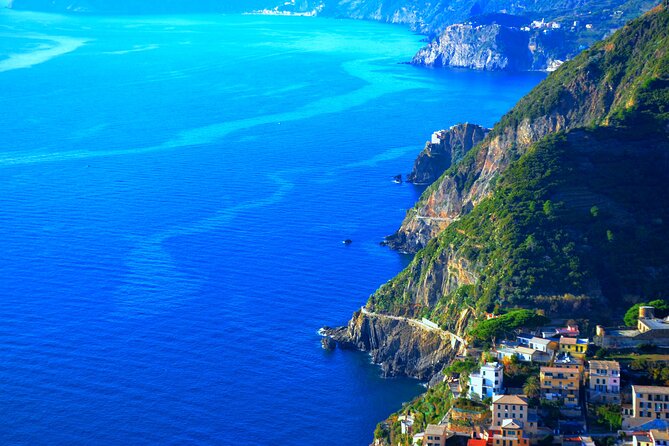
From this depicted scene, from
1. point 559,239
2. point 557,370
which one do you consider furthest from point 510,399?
point 559,239

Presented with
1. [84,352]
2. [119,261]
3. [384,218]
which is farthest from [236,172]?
[84,352]

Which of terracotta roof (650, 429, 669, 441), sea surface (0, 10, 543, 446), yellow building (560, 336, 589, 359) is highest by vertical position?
terracotta roof (650, 429, 669, 441)

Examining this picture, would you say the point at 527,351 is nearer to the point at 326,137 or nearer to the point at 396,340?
the point at 396,340

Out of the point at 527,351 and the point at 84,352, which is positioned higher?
the point at 527,351

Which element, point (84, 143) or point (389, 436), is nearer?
point (389, 436)

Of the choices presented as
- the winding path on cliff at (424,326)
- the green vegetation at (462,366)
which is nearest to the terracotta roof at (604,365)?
the green vegetation at (462,366)

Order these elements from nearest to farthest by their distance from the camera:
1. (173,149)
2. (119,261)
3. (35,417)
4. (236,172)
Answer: (35,417) < (119,261) < (236,172) < (173,149)

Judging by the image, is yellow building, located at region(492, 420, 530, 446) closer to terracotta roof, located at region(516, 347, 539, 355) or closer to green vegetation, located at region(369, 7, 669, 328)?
terracotta roof, located at region(516, 347, 539, 355)

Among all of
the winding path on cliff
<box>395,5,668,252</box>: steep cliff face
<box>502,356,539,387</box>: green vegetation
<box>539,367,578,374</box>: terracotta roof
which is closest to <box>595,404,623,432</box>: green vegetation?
<box>539,367,578,374</box>: terracotta roof

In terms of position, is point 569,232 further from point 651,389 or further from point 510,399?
point 510,399
